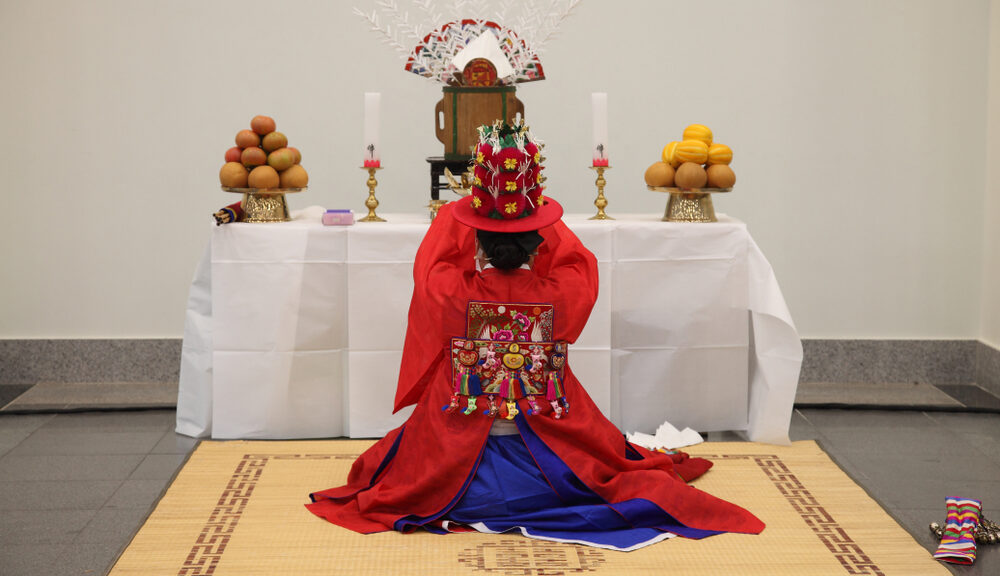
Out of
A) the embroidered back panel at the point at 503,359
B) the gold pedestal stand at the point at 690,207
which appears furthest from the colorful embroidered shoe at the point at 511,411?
the gold pedestal stand at the point at 690,207

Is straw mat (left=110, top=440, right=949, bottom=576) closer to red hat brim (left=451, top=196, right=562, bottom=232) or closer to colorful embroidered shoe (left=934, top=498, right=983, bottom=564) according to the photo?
colorful embroidered shoe (left=934, top=498, right=983, bottom=564)

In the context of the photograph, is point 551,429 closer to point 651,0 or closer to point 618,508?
point 618,508

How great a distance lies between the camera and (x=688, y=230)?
400cm

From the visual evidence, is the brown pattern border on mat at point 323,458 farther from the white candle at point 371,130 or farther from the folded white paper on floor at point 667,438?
the white candle at point 371,130

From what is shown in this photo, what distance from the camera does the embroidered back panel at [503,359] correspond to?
10.6 ft

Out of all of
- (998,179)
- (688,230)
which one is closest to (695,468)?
(688,230)

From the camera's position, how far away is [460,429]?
3.23 m

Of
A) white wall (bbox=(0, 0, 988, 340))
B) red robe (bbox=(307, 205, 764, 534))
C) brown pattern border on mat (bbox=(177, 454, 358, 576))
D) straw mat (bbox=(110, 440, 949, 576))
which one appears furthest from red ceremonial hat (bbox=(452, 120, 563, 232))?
white wall (bbox=(0, 0, 988, 340))

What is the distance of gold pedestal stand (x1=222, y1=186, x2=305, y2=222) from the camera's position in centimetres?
400

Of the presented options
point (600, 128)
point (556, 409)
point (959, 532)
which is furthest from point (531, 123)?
point (959, 532)

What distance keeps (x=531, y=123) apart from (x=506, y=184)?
183 centimetres

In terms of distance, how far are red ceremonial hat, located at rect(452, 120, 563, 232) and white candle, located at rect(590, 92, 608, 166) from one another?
0.93 meters

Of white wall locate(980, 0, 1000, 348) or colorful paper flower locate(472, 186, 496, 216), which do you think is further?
white wall locate(980, 0, 1000, 348)

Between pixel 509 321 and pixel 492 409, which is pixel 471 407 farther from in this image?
pixel 509 321
